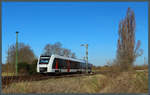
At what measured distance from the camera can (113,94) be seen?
9.10m

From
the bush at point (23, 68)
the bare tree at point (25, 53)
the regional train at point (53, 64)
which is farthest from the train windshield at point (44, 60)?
the bare tree at point (25, 53)

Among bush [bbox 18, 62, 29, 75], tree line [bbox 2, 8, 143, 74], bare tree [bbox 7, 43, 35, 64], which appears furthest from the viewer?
bare tree [bbox 7, 43, 35, 64]

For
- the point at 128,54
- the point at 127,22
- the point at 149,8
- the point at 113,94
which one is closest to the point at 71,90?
the point at 113,94

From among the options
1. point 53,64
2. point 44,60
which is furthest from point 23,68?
point 53,64

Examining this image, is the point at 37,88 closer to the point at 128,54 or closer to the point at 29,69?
the point at 128,54

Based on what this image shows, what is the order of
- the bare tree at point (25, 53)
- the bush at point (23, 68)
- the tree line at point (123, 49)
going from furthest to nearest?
the bare tree at point (25, 53) < the bush at point (23, 68) < the tree line at point (123, 49)

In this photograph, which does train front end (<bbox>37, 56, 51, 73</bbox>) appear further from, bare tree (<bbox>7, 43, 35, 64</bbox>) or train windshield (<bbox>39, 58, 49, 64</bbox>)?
bare tree (<bbox>7, 43, 35, 64</bbox>)

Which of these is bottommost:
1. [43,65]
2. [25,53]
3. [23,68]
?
[23,68]

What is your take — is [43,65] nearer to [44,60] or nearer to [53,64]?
[44,60]

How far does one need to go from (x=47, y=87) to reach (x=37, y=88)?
19.3 inches

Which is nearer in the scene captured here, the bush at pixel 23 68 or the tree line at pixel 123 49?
the tree line at pixel 123 49

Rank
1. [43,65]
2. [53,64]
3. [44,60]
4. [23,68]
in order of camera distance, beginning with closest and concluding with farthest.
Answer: [43,65] → [53,64] → [44,60] → [23,68]

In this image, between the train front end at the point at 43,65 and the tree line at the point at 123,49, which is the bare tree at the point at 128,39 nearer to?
the tree line at the point at 123,49

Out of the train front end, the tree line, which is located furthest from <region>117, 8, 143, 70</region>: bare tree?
the train front end
